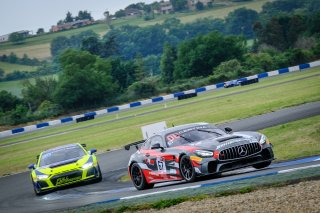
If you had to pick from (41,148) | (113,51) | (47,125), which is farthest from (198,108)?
(113,51)

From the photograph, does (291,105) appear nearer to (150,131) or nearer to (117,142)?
(117,142)

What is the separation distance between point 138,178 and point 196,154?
3.01 meters

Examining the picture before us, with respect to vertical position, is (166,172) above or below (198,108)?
above

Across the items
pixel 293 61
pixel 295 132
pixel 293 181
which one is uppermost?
pixel 293 181

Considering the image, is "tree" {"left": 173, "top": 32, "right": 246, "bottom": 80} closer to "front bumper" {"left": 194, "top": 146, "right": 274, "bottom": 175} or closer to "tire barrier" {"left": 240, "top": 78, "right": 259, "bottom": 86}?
"tire barrier" {"left": 240, "top": 78, "right": 259, "bottom": 86}

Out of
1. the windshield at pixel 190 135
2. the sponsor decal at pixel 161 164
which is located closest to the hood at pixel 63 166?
the sponsor decal at pixel 161 164

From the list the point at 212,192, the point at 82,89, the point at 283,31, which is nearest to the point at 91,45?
the point at 283,31

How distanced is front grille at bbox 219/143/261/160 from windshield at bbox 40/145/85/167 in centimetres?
813

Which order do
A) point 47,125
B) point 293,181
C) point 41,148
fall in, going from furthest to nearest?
point 47,125 → point 41,148 → point 293,181

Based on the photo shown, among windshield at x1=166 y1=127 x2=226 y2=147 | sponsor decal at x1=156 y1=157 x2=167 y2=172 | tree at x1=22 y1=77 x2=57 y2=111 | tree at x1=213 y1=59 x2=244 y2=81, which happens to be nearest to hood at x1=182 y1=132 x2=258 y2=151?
Result: windshield at x1=166 y1=127 x2=226 y2=147

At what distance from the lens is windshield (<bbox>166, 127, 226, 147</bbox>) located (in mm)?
16516

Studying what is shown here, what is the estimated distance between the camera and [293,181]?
38.7 feet

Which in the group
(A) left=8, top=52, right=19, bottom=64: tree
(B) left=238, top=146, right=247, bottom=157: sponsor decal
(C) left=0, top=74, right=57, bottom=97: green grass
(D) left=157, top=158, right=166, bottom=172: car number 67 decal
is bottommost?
(C) left=0, top=74, right=57, bottom=97: green grass

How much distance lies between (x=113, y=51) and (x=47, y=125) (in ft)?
301
